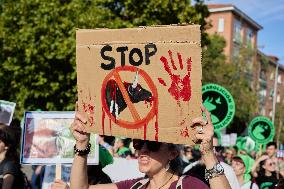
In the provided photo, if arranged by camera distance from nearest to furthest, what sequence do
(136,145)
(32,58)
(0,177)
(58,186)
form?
1. (136,145)
2. (58,186)
3. (0,177)
4. (32,58)

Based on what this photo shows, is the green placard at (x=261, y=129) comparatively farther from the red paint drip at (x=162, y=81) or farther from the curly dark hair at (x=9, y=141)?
the red paint drip at (x=162, y=81)

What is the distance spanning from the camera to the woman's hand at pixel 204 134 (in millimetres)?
2498

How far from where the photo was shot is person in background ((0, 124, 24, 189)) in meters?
4.49

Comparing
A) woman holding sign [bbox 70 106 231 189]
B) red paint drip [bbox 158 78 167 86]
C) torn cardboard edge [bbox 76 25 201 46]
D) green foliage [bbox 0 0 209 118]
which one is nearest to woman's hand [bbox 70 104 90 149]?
woman holding sign [bbox 70 106 231 189]

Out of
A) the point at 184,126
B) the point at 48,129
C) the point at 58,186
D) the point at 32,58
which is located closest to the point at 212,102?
the point at 48,129

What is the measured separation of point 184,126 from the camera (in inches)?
102

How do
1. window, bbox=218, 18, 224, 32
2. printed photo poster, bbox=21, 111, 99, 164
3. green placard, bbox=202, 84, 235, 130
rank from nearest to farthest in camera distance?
printed photo poster, bbox=21, 111, 99, 164 < green placard, bbox=202, 84, 235, 130 < window, bbox=218, 18, 224, 32

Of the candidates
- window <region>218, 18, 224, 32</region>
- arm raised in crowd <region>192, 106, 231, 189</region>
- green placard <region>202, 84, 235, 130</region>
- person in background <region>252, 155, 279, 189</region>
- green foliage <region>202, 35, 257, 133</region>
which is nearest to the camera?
arm raised in crowd <region>192, 106, 231, 189</region>

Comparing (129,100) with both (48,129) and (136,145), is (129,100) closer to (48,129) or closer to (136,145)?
(136,145)

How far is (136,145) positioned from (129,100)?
36 cm

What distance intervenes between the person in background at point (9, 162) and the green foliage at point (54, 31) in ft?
41.7

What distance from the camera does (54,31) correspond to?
58.6 ft

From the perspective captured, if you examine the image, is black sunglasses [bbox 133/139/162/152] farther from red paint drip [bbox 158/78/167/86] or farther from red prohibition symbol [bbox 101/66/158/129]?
red paint drip [bbox 158/78/167/86]

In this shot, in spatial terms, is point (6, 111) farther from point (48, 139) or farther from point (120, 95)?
point (120, 95)
